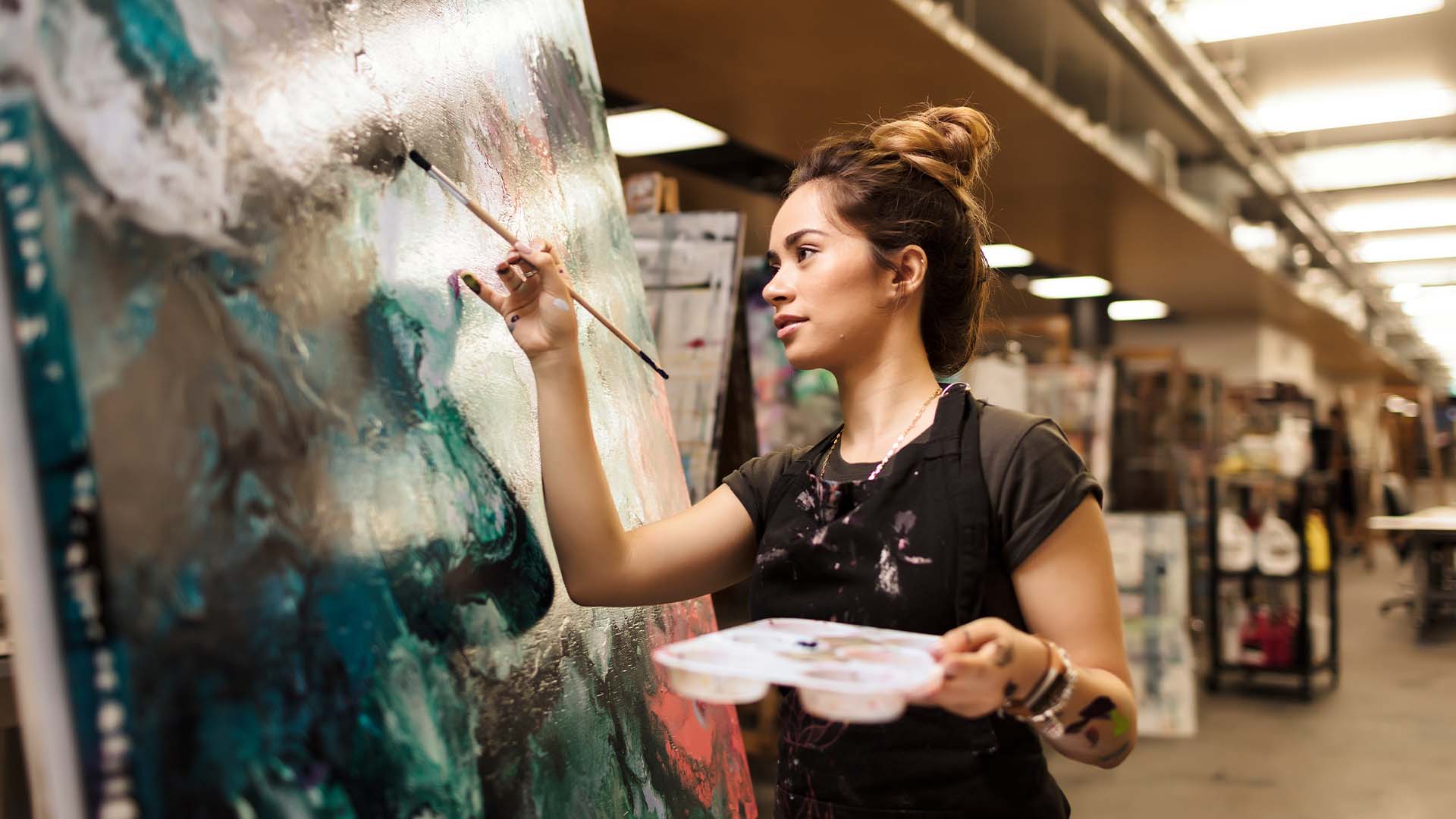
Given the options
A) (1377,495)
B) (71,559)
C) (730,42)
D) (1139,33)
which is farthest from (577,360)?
(1377,495)

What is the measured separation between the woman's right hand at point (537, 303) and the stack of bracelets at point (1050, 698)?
0.54 m

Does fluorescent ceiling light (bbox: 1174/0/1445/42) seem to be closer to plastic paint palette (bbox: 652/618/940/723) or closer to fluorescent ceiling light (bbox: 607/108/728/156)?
fluorescent ceiling light (bbox: 607/108/728/156)

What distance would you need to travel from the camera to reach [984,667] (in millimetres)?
817

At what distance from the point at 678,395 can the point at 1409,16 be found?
18.6 feet

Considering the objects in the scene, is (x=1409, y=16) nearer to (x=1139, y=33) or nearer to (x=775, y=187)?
(x=1139, y=33)

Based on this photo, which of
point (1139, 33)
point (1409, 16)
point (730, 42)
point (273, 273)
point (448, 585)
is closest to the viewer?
point (273, 273)

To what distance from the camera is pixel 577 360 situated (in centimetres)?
114

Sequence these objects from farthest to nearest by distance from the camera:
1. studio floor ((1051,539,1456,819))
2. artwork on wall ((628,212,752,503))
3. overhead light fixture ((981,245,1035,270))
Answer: overhead light fixture ((981,245,1035,270))
studio floor ((1051,539,1456,819))
artwork on wall ((628,212,752,503))

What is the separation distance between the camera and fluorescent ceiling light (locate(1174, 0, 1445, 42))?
522 cm

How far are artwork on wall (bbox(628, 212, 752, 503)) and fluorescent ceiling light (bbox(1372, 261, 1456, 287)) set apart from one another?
13.6m

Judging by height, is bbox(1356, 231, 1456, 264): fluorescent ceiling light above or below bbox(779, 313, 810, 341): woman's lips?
above

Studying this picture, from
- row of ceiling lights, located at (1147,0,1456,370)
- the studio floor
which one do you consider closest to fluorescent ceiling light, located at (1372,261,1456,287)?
row of ceiling lights, located at (1147,0,1456,370)

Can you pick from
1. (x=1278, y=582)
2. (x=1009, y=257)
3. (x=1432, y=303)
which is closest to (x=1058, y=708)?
(x=1278, y=582)

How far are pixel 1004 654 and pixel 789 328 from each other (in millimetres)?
460
